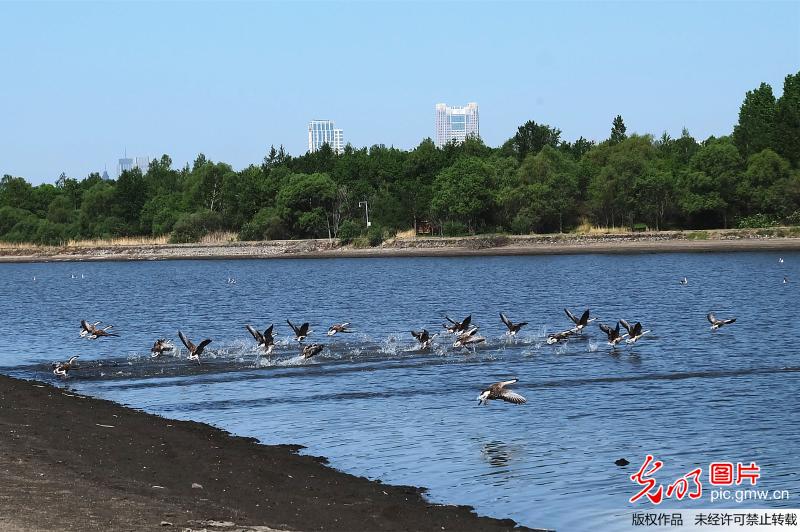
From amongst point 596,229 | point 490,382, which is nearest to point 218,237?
point 596,229

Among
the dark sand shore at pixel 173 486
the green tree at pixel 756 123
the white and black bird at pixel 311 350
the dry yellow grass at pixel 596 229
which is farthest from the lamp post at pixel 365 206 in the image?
the dark sand shore at pixel 173 486

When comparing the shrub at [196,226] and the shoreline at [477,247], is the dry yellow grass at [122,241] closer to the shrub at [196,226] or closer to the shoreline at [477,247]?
the shoreline at [477,247]

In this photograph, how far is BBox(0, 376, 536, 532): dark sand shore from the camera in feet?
39.3

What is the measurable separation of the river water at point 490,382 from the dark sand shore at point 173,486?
48.6 inches

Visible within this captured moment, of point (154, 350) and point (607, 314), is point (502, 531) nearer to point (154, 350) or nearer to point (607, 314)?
point (154, 350)

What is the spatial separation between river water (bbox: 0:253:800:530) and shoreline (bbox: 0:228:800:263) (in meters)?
43.1

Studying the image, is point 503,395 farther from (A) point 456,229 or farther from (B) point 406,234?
(B) point 406,234

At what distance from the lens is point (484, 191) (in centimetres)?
12175

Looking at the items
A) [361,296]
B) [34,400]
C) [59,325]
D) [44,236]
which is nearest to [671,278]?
[361,296]

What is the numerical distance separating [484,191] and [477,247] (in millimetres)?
6477

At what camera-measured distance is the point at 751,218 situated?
348 ft

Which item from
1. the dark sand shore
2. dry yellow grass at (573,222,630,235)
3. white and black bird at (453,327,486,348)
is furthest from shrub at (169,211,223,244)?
the dark sand shore

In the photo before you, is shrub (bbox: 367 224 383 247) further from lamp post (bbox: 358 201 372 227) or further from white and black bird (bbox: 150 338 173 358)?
white and black bird (bbox: 150 338 173 358)

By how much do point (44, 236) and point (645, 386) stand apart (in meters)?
154
